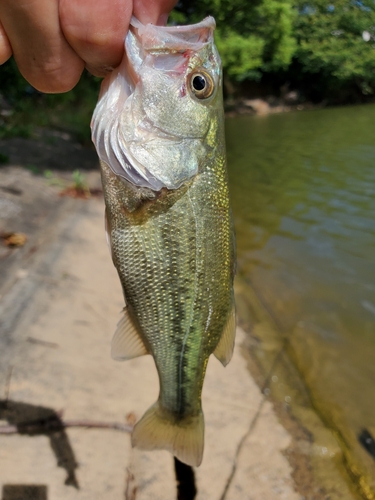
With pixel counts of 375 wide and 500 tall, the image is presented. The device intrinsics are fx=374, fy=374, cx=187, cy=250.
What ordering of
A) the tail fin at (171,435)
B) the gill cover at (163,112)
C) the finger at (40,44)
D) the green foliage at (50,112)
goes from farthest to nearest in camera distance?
the green foliage at (50,112) → the tail fin at (171,435) → the gill cover at (163,112) → the finger at (40,44)

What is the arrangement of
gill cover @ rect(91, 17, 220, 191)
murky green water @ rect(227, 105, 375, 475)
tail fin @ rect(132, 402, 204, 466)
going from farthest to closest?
murky green water @ rect(227, 105, 375, 475) < tail fin @ rect(132, 402, 204, 466) < gill cover @ rect(91, 17, 220, 191)

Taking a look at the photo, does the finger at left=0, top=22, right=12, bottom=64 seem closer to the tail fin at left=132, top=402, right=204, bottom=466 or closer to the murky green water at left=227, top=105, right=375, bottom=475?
the tail fin at left=132, top=402, right=204, bottom=466

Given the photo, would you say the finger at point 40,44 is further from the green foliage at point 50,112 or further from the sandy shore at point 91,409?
the green foliage at point 50,112

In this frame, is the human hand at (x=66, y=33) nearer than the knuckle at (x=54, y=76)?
Yes

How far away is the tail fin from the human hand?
64.1 inches

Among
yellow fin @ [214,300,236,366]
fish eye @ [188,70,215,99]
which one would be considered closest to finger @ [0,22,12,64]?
→ fish eye @ [188,70,215,99]

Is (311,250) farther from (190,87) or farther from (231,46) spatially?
(231,46)

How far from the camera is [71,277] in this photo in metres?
4.34

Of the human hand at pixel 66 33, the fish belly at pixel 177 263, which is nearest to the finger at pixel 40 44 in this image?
the human hand at pixel 66 33

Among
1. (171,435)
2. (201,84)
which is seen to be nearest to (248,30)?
(201,84)

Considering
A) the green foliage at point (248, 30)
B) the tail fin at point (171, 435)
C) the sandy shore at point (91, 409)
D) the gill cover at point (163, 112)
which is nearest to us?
the gill cover at point (163, 112)

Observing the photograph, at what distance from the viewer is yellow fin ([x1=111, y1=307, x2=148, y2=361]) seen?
5.88ft

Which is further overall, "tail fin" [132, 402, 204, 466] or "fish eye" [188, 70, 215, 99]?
"tail fin" [132, 402, 204, 466]

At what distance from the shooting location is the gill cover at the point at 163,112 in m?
1.50
